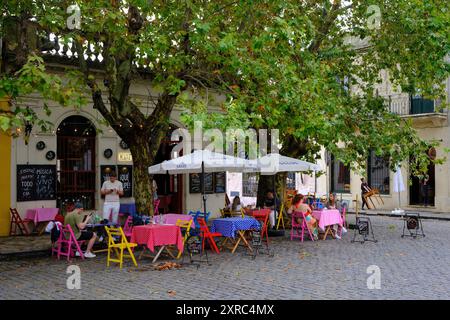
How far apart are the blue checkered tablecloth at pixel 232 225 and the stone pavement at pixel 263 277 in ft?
1.62

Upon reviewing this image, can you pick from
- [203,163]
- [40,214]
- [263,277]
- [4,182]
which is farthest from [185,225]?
[4,182]

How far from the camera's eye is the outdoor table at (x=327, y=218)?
Result: 49.2ft

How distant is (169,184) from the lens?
816 inches

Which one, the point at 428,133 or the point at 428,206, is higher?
A: the point at 428,133

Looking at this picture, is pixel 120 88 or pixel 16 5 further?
pixel 120 88

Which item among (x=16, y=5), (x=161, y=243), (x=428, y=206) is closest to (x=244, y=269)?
(x=161, y=243)

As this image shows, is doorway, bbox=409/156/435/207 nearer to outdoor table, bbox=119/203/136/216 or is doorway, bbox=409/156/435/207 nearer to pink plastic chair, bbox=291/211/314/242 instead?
pink plastic chair, bbox=291/211/314/242

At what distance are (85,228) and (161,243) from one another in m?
2.33

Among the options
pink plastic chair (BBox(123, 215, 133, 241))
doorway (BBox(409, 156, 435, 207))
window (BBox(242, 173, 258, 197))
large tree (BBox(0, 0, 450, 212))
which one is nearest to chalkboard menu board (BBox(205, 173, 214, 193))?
large tree (BBox(0, 0, 450, 212))
